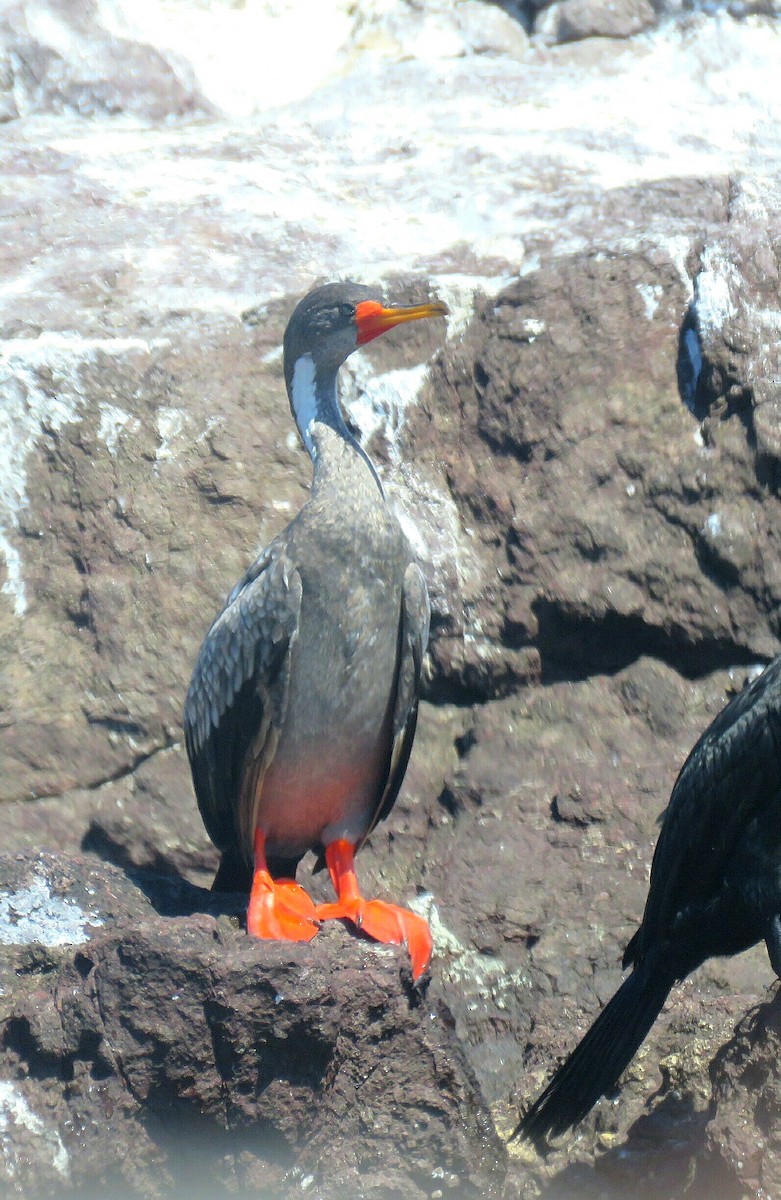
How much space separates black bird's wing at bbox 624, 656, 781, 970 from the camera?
3.27 m

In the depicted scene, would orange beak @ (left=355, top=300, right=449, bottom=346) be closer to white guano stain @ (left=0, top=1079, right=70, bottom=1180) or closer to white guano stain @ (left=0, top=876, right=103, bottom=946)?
white guano stain @ (left=0, top=876, right=103, bottom=946)

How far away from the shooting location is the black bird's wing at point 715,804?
327cm

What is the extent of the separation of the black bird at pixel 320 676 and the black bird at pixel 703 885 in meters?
0.60

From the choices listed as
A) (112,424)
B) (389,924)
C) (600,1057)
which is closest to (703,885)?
(600,1057)

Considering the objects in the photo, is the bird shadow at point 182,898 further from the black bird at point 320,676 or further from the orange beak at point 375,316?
the orange beak at point 375,316

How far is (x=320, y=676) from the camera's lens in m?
3.98

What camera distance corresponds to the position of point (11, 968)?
3475 millimetres

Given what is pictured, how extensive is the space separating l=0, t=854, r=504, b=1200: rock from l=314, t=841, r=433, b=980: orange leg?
11.5 inches

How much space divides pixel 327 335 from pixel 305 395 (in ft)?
0.76

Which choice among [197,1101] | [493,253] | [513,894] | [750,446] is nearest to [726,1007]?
[513,894]

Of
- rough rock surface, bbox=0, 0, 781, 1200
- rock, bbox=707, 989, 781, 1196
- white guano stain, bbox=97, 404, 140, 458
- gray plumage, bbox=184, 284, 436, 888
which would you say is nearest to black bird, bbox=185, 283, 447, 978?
gray plumage, bbox=184, 284, 436, 888

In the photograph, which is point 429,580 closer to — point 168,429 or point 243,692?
point 168,429

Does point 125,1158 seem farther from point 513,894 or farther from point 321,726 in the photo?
point 513,894

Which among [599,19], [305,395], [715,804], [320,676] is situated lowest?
[320,676]
